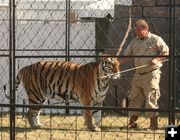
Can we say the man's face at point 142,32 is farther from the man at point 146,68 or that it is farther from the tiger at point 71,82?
the tiger at point 71,82

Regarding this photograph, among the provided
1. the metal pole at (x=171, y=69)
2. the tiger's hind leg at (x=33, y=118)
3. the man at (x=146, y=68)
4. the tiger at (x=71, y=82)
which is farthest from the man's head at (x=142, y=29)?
the metal pole at (x=171, y=69)

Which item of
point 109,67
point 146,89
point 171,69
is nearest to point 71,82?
point 109,67

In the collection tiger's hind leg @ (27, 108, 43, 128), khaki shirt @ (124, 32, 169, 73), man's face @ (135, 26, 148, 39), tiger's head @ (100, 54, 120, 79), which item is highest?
man's face @ (135, 26, 148, 39)

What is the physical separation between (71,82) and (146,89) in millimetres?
1211

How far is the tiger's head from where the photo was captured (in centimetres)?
783

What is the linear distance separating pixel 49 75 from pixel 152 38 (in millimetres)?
1837

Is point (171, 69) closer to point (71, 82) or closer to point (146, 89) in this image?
point (146, 89)

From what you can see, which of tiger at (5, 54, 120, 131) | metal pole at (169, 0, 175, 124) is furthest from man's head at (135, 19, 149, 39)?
metal pole at (169, 0, 175, 124)

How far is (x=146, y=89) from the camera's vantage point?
780 centimetres

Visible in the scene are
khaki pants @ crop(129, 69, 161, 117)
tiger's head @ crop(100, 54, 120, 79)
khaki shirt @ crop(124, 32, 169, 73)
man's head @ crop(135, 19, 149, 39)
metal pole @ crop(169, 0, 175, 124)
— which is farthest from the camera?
tiger's head @ crop(100, 54, 120, 79)

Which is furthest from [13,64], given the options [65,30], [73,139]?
[65,30]

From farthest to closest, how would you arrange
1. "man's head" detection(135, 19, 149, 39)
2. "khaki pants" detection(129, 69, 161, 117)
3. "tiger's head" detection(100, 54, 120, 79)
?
"tiger's head" detection(100, 54, 120, 79)
"khaki pants" detection(129, 69, 161, 117)
"man's head" detection(135, 19, 149, 39)

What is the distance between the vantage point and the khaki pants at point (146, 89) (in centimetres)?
771

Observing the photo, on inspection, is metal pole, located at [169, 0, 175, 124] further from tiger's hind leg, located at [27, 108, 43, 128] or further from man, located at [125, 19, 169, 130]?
tiger's hind leg, located at [27, 108, 43, 128]
